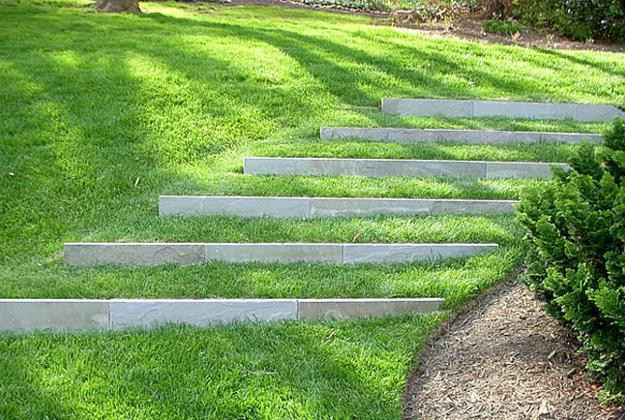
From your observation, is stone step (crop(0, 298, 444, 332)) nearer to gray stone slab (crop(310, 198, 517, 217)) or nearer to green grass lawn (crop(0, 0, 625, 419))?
green grass lawn (crop(0, 0, 625, 419))

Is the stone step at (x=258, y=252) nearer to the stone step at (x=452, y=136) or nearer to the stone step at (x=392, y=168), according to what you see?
the stone step at (x=392, y=168)

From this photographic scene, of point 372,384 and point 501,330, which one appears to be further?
point 501,330

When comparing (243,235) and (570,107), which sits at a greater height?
(570,107)

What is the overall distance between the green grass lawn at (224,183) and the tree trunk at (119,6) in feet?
3.40

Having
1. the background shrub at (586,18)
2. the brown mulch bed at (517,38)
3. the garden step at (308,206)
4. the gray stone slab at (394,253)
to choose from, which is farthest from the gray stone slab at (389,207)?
the background shrub at (586,18)

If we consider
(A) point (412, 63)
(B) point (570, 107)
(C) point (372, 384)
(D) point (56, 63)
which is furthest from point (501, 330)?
(D) point (56, 63)

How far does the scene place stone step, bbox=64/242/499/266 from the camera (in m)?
4.62

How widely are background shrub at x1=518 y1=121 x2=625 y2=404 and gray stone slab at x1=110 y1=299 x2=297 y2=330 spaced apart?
1439 mm

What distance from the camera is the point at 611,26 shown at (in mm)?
10992

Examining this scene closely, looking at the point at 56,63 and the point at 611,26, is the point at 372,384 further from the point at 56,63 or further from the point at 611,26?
the point at 611,26

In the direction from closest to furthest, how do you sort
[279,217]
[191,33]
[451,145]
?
[279,217] < [451,145] < [191,33]

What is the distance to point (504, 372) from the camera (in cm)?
346

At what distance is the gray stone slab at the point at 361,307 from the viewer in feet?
13.1

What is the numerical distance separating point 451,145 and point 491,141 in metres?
0.50
